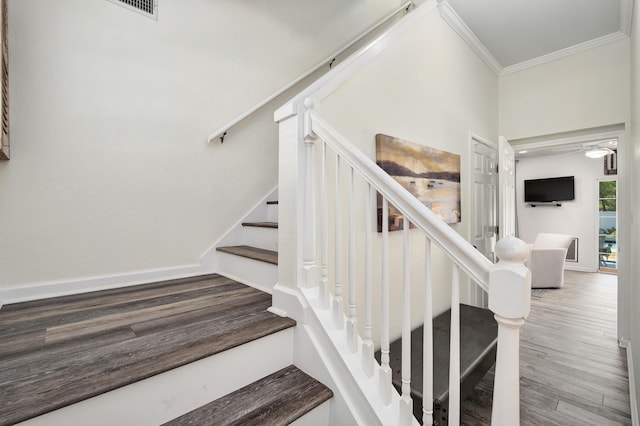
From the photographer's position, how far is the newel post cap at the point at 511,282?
0.68 m

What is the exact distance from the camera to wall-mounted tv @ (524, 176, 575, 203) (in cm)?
651

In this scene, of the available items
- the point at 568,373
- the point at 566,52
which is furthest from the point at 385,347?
the point at 566,52

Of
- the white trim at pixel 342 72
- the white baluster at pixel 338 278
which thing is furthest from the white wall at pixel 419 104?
the white baluster at pixel 338 278

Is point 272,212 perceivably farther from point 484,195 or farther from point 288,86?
point 484,195

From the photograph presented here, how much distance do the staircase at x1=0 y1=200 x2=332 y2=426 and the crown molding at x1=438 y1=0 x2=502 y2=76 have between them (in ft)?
9.27

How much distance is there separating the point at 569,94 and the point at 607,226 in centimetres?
492

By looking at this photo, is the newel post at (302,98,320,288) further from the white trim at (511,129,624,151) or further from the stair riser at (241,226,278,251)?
the white trim at (511,129,624,151)

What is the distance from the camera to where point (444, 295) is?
2.58 meters

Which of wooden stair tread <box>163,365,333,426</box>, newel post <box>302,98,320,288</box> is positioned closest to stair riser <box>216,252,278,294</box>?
newel post <box>302,98,320,288</box>

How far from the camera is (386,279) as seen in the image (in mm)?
1044

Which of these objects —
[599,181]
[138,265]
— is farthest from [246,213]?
[599,181]

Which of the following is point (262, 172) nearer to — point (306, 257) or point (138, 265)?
point (138, 265)

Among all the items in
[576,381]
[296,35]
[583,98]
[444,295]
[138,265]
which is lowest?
[576,381]

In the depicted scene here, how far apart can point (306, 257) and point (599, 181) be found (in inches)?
308
